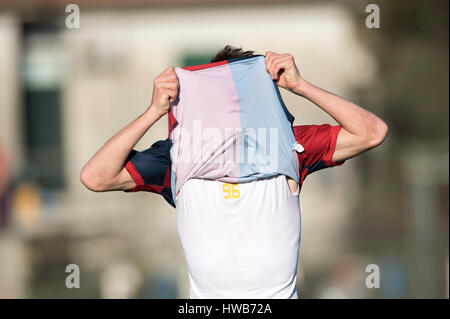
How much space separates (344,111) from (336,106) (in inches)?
1.4

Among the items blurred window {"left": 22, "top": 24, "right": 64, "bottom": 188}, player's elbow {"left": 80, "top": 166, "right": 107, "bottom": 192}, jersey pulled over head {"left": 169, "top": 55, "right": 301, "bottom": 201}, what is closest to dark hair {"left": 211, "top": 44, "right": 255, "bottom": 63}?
jersey pulled over head {"left": 169, "top": 55, "right": 301, "bottom": 201}

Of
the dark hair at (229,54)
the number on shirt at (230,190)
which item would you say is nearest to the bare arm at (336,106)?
the dark hair at (229,54)

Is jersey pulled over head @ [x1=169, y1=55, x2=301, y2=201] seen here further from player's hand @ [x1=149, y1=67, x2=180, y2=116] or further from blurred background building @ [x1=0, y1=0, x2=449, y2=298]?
blurred background building @ [x1=0, y1=0, x2=449, y2=298]

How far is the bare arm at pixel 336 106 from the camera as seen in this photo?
244 cm

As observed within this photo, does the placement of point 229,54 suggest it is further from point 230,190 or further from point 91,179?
point 91,179

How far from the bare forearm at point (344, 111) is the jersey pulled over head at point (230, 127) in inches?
5.1

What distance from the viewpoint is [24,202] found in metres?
10.9

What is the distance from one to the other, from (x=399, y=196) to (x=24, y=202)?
239 inches

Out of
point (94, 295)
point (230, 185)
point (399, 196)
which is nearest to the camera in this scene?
point (230, 185)

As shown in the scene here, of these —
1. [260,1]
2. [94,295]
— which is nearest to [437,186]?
[94,295]

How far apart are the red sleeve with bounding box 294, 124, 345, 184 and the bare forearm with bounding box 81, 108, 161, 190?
57cm

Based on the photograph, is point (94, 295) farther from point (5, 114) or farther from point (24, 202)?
point (5, 114)

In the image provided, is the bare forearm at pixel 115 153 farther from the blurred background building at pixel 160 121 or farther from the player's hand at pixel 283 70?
the blurred background building at pixel 160 121

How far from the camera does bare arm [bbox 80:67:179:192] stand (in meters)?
2.42
